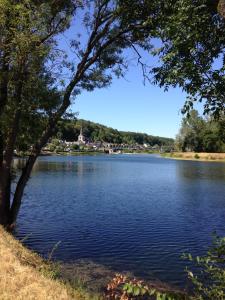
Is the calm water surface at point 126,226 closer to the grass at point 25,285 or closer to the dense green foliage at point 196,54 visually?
the grass at point 25,285

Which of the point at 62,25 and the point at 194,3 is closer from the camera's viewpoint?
the point at 194,3

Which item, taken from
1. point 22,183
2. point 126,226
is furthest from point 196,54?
point 126,226

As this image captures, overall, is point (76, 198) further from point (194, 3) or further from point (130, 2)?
point (194, 3)

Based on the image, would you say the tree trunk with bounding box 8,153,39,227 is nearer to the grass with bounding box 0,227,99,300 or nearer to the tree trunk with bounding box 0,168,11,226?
the tree trunk with bounding box 0,168,11,226

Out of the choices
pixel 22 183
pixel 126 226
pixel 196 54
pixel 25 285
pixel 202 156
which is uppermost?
pixel 196 54

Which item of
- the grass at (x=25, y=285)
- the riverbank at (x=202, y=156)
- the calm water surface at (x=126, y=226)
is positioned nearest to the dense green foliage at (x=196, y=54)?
the grass at (x=25, y=285)

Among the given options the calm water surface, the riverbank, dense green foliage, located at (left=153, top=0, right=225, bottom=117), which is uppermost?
dense green foliage, located at (left=153, top=0, right=225, bottom=117)

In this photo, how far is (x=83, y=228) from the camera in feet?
84.9

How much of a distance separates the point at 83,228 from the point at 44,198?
595 inches

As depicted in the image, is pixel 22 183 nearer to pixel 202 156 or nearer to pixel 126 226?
pixel 126 226

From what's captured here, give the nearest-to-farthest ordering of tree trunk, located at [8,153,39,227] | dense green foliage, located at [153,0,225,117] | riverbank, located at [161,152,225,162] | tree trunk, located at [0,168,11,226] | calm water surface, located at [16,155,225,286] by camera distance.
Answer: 1. dense green foliage, located at [153,0,225,117]
2. tree trunk, located at [0,168,11,226]
3. tree trunk, located at [8,153,39,227]
4. calm water surface, located at [16,155,225,286]
5. riverbank, located at [161,152,225,162]

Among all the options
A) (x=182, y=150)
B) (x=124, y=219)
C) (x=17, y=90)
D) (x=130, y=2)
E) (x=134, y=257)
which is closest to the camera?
(x=130, y=2)

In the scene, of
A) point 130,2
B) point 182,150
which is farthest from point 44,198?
point 182,150

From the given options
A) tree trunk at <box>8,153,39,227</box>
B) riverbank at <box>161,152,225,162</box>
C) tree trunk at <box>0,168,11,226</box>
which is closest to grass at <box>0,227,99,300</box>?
tree trunk at <box>0,168,11,226</box>
